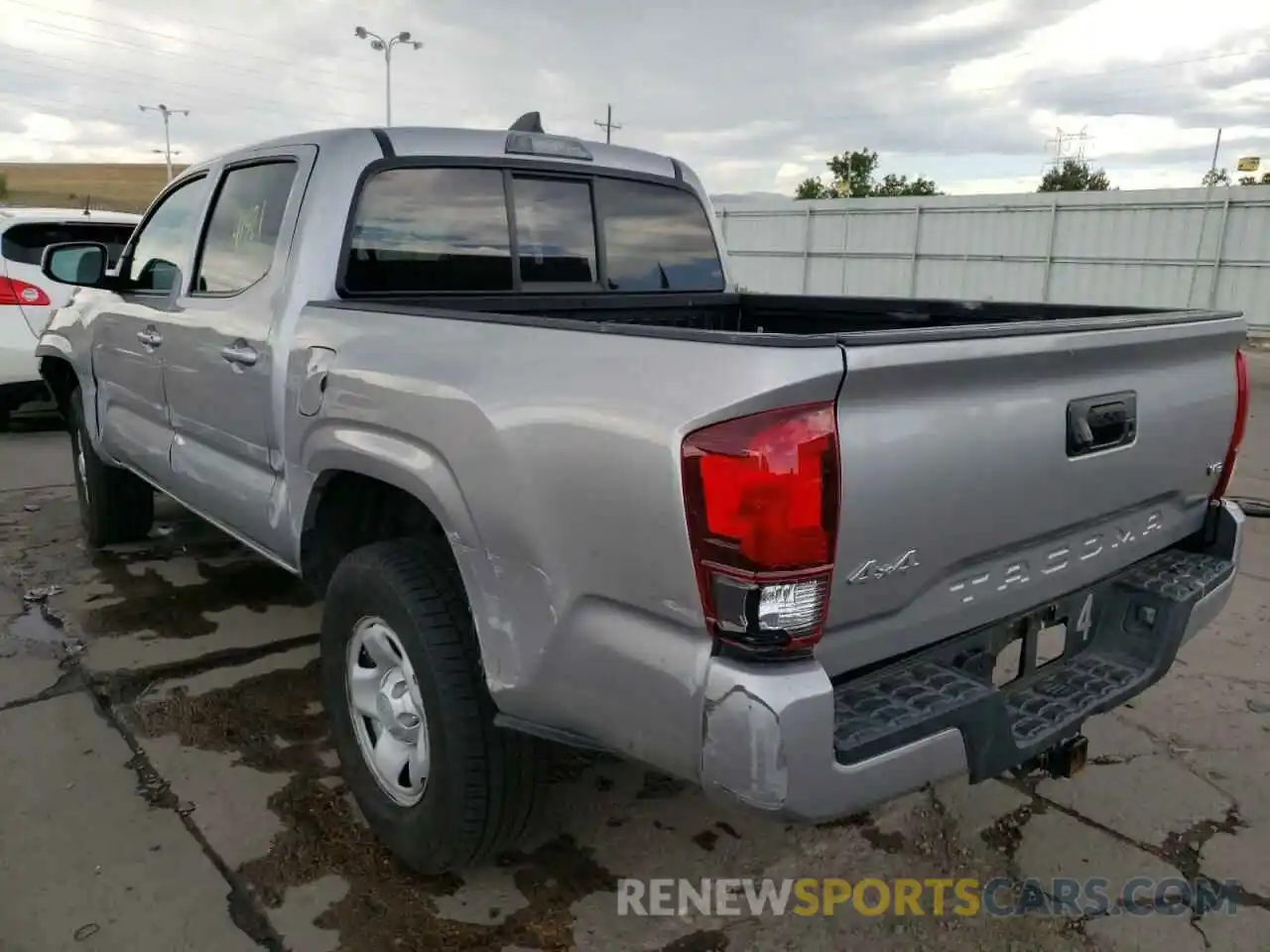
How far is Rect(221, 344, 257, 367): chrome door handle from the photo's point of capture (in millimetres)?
3096

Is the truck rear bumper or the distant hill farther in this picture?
the distant hill

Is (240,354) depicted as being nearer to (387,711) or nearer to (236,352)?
(236,352)

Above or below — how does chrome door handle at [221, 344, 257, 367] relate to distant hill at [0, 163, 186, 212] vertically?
below

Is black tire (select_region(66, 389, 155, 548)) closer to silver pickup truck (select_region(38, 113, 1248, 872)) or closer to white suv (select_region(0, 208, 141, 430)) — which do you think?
silver pickup truck (select_region(38, 113, 1248, 872))

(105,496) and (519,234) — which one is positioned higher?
(519,234)

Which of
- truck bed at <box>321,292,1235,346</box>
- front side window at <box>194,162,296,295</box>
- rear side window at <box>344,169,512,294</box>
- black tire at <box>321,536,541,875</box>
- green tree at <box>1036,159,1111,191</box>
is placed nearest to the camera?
black tire at <box>321,536,541,875</box>

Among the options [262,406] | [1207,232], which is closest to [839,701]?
[262,406]

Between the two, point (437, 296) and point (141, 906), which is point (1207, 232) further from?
point (141, 906)

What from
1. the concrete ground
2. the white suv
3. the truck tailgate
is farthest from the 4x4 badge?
the white suv

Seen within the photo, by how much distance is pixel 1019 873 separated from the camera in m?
2.66

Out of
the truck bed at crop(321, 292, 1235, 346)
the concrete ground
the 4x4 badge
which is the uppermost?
the truck bed at crop(321, 292, 1235, 346)

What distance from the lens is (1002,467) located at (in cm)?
198

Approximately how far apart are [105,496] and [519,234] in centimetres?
297

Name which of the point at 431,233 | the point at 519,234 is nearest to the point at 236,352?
the point at 431,233
